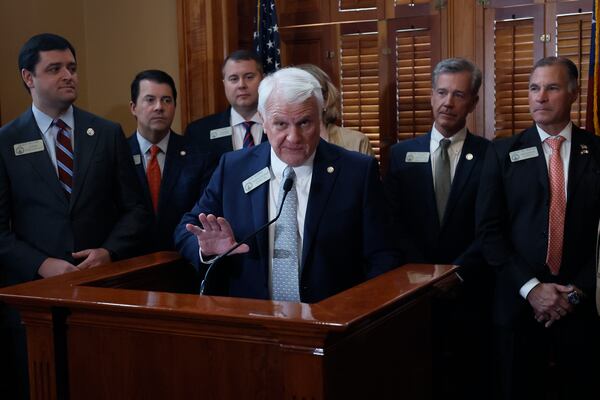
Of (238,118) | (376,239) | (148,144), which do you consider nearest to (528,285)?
(376,239)

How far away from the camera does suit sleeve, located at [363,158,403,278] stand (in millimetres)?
2426

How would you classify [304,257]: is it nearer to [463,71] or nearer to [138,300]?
[138,300]

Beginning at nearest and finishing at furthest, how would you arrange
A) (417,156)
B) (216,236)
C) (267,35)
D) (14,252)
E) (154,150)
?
(216,236) < (14,252) < (417,156) < (154,150) < (267,35)

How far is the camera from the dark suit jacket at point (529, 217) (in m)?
3.01

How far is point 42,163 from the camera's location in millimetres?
3031

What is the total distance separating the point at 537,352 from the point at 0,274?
241cm

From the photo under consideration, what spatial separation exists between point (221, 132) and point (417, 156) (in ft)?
3.32

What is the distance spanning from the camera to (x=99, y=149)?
3.14m

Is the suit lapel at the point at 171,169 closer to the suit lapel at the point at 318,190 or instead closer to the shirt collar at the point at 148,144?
the shirt collar at the point at 148,144

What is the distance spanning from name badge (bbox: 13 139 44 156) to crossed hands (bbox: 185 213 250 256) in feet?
3.48

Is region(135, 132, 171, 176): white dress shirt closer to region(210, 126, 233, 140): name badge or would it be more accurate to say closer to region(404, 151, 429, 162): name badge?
region(210, 126, 233, 140): name badge

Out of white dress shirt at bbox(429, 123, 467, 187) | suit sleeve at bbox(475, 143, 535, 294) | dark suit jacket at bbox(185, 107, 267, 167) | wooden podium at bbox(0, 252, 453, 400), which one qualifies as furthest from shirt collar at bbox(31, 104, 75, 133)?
suit sleeve at bbox(475, 143, 535, 294)

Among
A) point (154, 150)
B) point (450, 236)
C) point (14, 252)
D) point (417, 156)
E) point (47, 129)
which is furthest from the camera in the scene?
point (154, 150)

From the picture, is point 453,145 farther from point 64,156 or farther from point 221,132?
point 64,156
